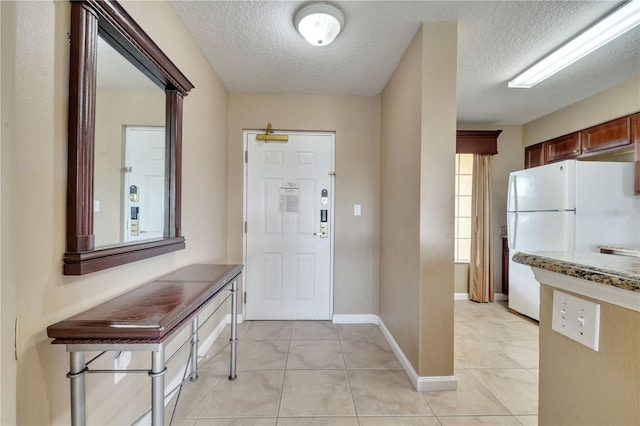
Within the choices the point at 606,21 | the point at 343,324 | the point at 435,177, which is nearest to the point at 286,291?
the point at 343,324

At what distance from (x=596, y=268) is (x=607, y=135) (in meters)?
3.24

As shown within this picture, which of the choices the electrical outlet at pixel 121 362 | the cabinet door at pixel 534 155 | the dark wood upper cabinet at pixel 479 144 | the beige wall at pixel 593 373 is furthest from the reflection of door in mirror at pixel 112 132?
the cabinet door at pixel 534 155

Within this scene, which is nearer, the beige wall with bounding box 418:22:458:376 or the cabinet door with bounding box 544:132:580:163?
the beige wall with bounding box 418:22:458:376

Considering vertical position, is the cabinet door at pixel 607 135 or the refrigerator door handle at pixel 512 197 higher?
the cabinet door at pixel 607 135

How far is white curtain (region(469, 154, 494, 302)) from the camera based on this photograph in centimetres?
352

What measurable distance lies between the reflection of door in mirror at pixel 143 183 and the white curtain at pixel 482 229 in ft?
11.9

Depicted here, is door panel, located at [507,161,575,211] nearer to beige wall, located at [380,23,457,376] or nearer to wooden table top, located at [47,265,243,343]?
beige wall, located at [380,23,457,376]

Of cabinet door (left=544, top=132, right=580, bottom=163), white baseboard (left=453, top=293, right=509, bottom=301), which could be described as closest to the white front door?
white baseboard (left=453, top=293, right=509, bottom=301)

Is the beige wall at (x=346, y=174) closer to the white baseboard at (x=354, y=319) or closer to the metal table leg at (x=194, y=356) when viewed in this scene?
the white baseboard at (x=354, y=319)

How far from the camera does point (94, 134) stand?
3.37 ft

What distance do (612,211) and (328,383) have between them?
10.2 feet

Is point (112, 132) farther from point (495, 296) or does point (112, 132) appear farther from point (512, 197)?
point (495, 296)

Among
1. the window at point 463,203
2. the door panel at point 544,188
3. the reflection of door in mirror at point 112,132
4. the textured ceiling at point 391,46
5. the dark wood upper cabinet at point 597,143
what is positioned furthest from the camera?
the window at point 463,203

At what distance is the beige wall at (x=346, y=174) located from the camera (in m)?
2.87
